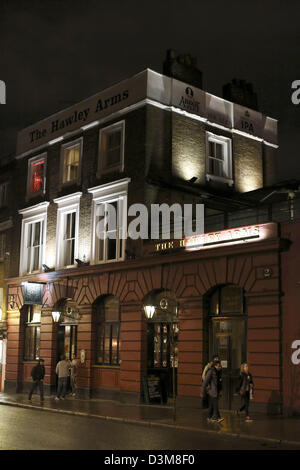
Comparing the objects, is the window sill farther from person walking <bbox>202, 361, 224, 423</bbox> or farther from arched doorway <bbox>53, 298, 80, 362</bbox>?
person walking <bbox>202, 361, 224, 423</bbox>

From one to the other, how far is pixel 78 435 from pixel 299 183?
13.5m

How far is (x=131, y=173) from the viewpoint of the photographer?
26.6 m

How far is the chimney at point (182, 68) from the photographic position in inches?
1124

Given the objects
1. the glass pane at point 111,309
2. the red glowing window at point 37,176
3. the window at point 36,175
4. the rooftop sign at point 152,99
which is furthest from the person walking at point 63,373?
the rooftop sign at point 152,99

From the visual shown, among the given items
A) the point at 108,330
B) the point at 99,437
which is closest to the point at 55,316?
the point at 108,330

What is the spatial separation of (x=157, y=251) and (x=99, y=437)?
10.7 metres

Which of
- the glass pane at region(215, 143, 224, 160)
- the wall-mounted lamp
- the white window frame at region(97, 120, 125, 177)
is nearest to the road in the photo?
the wall-mounted lamp

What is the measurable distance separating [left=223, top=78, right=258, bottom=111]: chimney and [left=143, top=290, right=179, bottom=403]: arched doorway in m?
11.9

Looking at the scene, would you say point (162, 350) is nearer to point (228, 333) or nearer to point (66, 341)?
point (228, 333)

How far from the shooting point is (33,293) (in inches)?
1167

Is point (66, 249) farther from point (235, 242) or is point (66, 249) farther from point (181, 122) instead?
point (235, 242)

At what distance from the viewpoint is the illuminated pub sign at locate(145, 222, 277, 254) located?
2055 centimetres

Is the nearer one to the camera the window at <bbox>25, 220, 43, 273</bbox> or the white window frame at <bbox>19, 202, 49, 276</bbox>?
the white window frame at <bbox>19, 202, 49, 276</bbox>

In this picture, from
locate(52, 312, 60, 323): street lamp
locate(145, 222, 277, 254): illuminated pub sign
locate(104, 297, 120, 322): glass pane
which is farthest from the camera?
locate(52, 312, 60, 323): street lamp
